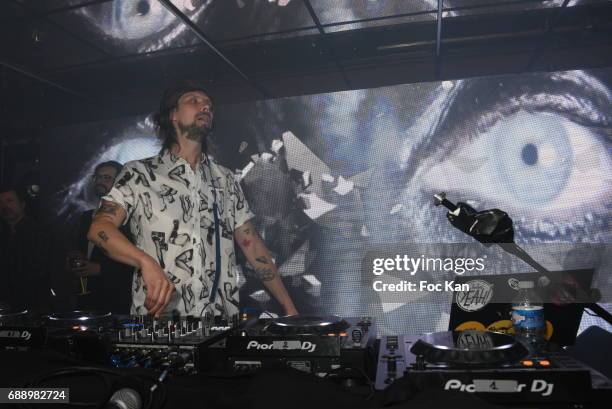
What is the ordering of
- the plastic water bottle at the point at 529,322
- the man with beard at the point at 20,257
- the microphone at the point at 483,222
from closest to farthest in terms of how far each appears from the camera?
the plastic water bottle at the point at 529,322
the microphone at the point at 483,222
the man with beard at the point at 20,257

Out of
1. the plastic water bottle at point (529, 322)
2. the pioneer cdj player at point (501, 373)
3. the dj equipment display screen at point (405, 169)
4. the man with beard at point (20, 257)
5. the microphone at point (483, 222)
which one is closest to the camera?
the pioneer cdj player at point (501, 373)

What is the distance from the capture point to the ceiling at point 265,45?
2832mm

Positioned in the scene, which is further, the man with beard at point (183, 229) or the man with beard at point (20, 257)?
the man with beard at point (20, 257)

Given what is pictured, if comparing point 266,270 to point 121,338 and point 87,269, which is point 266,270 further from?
point 121,338

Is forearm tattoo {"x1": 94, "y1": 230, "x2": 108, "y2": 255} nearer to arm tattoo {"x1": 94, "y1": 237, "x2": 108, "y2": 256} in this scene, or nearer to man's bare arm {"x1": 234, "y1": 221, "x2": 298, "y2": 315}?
arm tattoo {"x1": 94, "y1": 237, "x2": 108, "y2": 256}

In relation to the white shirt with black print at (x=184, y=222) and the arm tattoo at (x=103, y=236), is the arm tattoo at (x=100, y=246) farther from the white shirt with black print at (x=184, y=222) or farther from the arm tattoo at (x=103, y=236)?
the white shirt with black print at (x=184, y=222)

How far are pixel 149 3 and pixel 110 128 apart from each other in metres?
0.85

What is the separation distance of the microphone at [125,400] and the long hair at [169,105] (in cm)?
250

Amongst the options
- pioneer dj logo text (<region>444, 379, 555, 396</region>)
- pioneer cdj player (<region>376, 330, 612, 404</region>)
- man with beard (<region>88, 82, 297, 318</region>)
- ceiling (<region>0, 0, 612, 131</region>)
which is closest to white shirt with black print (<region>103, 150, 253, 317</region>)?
man with beard (<region>88, 82, 297, 318</region>)

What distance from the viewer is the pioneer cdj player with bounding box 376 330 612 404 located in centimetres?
109

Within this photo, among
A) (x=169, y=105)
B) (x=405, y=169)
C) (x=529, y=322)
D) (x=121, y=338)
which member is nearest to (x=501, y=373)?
(x=529, y=322)

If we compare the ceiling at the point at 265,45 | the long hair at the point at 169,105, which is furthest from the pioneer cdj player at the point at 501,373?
the long hair at the point at 169,105

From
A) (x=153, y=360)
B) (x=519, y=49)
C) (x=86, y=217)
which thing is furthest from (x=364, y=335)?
(x=86, y=217)

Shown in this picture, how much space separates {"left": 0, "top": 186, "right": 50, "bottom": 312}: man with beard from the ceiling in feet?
1.95
